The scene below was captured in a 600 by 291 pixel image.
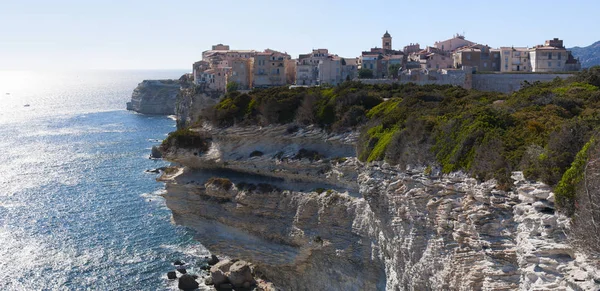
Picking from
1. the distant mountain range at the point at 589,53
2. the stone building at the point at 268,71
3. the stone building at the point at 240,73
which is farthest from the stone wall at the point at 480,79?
the distant mountain range at the point at 589,53

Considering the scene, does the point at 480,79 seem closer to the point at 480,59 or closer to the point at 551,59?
the point at 551,59

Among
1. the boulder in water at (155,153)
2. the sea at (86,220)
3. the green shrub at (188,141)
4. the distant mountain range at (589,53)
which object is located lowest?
the sea at (86,220)

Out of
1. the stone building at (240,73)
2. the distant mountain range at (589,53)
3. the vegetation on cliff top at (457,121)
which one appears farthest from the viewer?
the distant mountain range at (589,53)

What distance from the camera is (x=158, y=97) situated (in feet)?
437

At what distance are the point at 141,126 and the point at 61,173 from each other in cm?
4362

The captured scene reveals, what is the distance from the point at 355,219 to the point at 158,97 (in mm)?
107615


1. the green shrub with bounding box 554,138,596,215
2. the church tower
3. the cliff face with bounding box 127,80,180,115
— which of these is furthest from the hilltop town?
the cliff face with bounding box 127,80,180,115

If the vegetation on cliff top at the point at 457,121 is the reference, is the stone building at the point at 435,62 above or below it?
above

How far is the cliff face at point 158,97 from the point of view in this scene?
132 meters

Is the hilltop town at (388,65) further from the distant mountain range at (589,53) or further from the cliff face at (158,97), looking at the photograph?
the distant mountain range at (589,53)

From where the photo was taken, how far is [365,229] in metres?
30.7

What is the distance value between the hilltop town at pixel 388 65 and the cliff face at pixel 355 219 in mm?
20122

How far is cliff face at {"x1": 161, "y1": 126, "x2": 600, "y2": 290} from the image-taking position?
54.0ft

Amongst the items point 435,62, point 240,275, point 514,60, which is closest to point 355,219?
point 240,275
